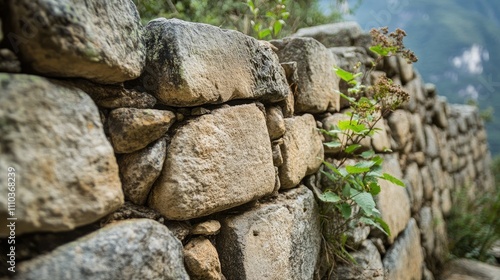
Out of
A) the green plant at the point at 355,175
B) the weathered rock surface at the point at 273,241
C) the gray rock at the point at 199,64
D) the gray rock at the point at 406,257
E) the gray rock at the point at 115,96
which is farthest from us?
the gray rock at the point at 406,257

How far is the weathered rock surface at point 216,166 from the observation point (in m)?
0.91

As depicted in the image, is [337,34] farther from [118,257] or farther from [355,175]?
[118,257]

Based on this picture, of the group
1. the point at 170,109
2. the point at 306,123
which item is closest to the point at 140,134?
the point at 170,109

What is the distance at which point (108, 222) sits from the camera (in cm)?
79

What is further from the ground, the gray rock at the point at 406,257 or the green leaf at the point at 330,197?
the green leaf at the point at 330,197

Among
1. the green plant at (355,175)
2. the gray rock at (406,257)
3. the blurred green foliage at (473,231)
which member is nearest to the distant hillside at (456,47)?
the blurred green foliage at (473,231)

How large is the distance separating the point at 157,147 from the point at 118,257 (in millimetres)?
296

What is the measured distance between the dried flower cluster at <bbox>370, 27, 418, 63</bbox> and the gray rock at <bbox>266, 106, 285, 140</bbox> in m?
0.69

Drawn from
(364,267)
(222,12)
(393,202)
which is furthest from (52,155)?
(222,12)

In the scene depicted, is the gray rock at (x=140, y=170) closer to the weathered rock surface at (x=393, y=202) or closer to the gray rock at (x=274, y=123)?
the gray rock at (x=274, y=123)

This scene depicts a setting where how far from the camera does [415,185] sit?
8.54ft

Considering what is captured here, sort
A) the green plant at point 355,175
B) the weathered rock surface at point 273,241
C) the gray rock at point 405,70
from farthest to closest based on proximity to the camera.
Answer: the gray rock at point 405,70, the green plant at point 355,175, the weathered rock surface at point 273,241

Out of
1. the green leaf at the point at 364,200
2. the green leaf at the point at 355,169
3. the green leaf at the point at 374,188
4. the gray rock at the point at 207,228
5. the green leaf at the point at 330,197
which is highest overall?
the green leaf at the point at 355,169

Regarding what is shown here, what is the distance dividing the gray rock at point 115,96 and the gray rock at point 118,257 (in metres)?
0.30
